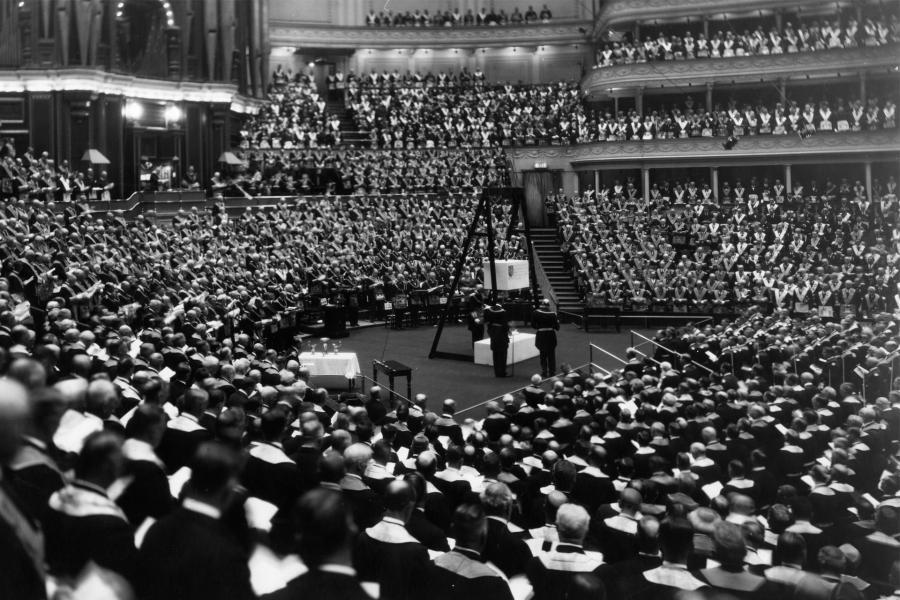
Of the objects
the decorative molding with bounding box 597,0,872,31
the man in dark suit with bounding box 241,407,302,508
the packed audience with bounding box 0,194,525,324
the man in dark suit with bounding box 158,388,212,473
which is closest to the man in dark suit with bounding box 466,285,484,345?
the packed audience with bounding box 0,194,525,324

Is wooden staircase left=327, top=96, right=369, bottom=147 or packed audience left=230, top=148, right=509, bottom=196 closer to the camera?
packed audience left=230, top=148, right=509, bottom=196

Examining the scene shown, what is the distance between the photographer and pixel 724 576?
437 cm

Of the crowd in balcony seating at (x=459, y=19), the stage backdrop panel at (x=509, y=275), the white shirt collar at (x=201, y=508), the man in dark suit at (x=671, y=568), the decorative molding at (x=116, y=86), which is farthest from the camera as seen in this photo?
the crowd in balcony seating at (x=459, y=19)

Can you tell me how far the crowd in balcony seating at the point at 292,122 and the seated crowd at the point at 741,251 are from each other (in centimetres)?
1196

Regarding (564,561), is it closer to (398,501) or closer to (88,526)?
(398,501)

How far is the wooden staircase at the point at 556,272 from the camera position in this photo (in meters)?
27.8

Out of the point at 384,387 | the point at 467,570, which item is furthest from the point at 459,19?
the point at 467,570

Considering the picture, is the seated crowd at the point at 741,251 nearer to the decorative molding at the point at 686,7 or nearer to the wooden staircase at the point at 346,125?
the decorative molding at the point at 686,7

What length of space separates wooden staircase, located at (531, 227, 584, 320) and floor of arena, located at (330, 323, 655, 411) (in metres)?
1.38

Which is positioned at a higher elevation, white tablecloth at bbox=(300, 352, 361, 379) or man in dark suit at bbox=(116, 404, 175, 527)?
man in dark suit at bbox=(116, 404, 175, 527)

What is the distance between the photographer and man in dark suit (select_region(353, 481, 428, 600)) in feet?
14.2

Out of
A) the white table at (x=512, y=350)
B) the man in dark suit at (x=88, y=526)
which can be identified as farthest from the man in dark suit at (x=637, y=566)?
the white table at (x=512, y=350)

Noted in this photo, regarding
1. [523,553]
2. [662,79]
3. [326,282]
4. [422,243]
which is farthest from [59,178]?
[662,79]

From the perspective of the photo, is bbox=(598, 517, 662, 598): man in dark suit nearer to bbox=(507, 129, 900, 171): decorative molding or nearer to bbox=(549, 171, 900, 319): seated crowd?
bbox=(549, 171, 900, 319): seated crowd
